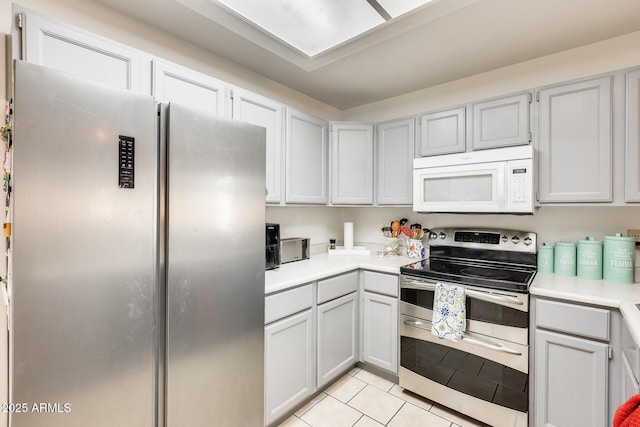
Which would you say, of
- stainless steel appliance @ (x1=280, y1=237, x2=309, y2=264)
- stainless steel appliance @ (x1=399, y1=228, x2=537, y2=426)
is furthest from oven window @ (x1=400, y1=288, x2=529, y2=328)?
stainless steel appliance @ (x1=280, y1=237, x2=309, y2=264)

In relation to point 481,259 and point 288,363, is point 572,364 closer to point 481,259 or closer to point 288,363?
point 481,259

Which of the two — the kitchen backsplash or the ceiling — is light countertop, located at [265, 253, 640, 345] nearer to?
the kitchen backsplash

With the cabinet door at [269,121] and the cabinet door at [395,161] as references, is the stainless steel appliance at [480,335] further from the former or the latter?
the cabinet door at [269,121]

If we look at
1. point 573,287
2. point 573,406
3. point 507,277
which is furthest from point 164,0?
point 573,406

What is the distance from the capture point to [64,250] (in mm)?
941

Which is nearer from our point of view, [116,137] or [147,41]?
[116,137]

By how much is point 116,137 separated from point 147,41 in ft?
3.85

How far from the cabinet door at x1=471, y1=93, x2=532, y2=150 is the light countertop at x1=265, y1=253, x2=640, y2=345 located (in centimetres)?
93

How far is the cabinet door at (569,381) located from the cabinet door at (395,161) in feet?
4.34

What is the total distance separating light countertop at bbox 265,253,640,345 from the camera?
1.42 meters

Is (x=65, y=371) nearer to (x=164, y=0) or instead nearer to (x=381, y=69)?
(x=164, y=0)

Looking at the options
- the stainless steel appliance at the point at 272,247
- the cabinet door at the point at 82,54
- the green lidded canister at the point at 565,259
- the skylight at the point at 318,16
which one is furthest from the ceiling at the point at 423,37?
the green lidded canister at the point at 565,259

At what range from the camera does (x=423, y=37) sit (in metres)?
1.89

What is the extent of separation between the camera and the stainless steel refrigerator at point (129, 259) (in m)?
0.90
